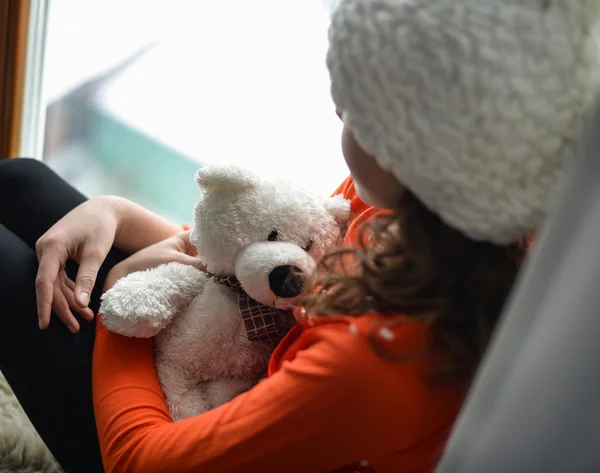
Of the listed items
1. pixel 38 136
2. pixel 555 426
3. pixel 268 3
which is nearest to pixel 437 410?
pixel 555 426

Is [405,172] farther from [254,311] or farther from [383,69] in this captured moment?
[254,311]

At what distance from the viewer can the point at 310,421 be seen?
56 centimetres

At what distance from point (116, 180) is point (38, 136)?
25cm

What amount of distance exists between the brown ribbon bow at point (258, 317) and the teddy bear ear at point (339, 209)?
0.47 feet

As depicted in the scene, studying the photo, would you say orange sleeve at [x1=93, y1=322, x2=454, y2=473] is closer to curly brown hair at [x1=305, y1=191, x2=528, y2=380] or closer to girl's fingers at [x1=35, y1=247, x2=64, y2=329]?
curly brown hair at [x1=305, y1=191, x2=528, y2=380]

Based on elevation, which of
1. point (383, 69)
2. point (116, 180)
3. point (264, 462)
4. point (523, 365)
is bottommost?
point (116, 180)

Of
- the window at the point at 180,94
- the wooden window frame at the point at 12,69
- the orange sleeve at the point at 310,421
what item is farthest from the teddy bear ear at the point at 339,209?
the wooden window frame at the point at 12,69

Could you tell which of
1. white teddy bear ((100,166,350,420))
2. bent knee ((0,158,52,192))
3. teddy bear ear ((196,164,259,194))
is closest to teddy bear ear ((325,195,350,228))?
white teddy bear ((100,166,350,420))

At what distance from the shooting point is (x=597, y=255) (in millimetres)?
392

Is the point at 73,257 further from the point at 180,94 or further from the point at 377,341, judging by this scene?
the point at 180,94

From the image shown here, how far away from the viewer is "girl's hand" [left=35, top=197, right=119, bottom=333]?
82 centimetres

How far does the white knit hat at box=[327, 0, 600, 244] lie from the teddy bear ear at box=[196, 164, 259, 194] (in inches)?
9.6

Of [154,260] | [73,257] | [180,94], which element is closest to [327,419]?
[154,260]

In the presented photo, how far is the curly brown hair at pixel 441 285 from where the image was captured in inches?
22.0
